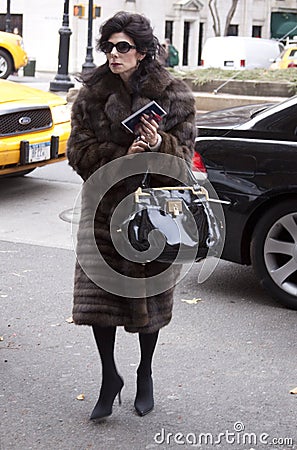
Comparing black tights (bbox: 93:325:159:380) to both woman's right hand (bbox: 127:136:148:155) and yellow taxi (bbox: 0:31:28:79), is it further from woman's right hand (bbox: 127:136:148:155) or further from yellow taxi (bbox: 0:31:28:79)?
yellow taxi (bbox: 0:31:28:79)

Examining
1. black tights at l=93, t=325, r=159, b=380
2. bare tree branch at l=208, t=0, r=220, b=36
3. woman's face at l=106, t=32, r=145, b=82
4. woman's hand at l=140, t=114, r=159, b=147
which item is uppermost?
bare tree branch at l=208, t=0, r=220, b=36

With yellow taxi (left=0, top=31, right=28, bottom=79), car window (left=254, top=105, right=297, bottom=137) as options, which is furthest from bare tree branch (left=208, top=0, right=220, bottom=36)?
car window (left=254, top=105, right=297, bottom=137)

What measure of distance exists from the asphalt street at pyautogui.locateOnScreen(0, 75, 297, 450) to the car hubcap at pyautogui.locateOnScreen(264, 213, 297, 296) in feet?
0.64

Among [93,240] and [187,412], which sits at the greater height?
[93,240]

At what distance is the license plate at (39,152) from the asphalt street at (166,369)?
2351mm

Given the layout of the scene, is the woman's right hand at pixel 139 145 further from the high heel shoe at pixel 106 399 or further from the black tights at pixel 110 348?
the high heel shoe at pixel 106 399

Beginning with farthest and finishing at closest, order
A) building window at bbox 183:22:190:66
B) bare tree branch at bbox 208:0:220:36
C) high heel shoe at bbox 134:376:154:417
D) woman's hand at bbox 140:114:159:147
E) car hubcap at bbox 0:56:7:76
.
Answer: building window at bbox 183:22:190:66
bare tree branch at bbox 208:0:220:36
car hubcap at bbox 0:56:7:76
high heel shoe at bbox 134:376:154:417
woman's hand at bbox 140:114:159:147

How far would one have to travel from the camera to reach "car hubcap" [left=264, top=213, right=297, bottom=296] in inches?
245

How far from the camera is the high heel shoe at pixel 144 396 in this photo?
4398 millimetres

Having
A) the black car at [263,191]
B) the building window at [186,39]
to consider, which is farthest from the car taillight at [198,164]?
the building window at [186,39]

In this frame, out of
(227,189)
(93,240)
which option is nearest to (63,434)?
(93,240)

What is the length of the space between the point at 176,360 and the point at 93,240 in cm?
135

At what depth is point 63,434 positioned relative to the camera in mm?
4242

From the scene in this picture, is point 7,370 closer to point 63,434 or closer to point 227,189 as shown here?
point 63,434
